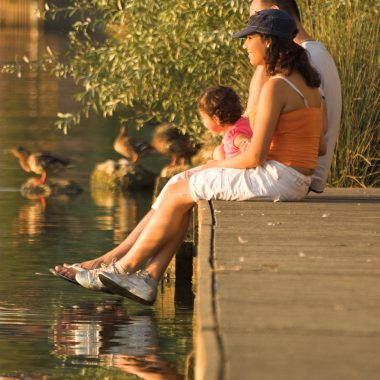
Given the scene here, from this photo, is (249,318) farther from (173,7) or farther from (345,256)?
(173,7)

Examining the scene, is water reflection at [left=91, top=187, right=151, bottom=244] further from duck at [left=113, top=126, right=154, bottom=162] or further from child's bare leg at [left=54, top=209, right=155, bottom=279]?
child's bare leg at [left=54, top=209, right=155, bottom=279]

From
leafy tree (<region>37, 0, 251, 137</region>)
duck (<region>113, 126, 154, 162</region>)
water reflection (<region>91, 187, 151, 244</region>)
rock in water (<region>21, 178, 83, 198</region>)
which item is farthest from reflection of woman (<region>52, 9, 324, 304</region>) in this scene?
duck (<region>113, 126, 154, 162</region>)

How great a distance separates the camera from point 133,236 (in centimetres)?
867

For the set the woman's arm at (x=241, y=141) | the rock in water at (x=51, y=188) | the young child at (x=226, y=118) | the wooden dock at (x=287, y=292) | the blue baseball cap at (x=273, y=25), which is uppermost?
the blue baseball cap at (x=273, y=25)

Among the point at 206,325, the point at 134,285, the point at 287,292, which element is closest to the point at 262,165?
the point at 134,285

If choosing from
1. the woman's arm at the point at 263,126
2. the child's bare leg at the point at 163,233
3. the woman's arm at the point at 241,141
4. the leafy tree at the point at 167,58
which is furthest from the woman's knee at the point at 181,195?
the leafy tree at the point at 167,58

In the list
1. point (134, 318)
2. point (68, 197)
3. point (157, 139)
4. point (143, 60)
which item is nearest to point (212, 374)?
point (134, 318)

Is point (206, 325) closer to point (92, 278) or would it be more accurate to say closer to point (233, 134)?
point (92, 278)

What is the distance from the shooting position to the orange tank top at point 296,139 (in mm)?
8289

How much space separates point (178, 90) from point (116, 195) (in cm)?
215

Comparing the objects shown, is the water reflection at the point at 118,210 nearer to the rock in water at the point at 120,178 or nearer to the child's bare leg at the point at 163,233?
the rock in water at the point at 120,178

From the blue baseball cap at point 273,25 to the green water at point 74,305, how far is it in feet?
5.22

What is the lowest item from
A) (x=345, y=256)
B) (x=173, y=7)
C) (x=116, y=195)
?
(x=116, y=195)

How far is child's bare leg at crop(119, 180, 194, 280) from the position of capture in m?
8.11
